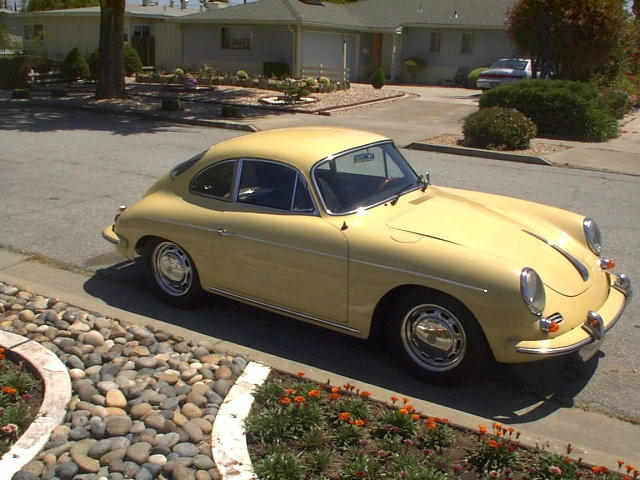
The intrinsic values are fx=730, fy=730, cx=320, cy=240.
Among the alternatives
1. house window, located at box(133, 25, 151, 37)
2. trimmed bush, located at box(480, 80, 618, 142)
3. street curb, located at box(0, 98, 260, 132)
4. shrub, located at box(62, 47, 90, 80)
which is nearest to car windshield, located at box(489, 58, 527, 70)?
trimmed bush, located at box(480, 80, 618, 142)

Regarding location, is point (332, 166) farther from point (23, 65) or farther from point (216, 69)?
point (216, 69)

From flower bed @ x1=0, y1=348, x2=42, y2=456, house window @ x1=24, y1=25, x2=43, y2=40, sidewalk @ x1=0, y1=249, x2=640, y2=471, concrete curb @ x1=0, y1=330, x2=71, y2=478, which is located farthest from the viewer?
house window @ x1=24, y1=25, x2=43, y2=40

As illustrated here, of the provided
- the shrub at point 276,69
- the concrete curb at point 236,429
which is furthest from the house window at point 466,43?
the concrete curb at point 236,429

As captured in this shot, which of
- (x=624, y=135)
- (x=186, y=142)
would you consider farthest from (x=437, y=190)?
(x=624, y=135)

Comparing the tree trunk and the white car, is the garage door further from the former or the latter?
the tree trunk

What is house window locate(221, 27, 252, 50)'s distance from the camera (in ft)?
113

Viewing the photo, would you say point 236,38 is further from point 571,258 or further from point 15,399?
point 15,399

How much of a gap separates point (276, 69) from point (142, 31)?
10187 millimetres

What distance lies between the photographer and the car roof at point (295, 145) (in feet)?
17.5

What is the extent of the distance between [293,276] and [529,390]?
5.70 ft

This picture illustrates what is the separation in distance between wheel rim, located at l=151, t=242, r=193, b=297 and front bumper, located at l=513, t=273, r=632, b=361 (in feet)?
8.90

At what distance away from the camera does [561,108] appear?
1723cm

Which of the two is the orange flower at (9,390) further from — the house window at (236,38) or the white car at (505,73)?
the house window at (236,38)

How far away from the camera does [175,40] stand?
37125 mm
